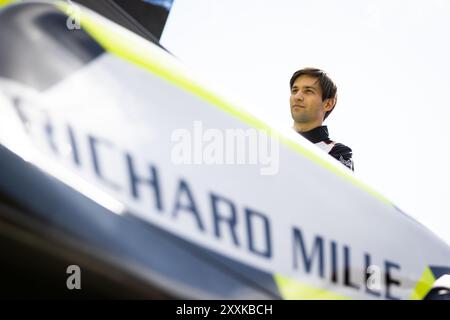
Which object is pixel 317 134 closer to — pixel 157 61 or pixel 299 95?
pixel 299 95

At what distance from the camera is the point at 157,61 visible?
702 mm

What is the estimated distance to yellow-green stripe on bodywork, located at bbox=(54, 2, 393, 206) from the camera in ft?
2.19

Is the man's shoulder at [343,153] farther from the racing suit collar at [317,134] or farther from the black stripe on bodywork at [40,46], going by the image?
the black stripe on bodywork at [40,46]

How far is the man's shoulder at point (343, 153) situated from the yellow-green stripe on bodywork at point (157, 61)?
0.11 m

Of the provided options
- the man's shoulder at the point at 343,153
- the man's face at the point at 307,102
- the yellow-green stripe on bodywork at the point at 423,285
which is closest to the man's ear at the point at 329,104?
the man's face at the point at 307,102

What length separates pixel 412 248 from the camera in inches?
30.1

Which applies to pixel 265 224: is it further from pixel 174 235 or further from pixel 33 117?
pixel 33 117

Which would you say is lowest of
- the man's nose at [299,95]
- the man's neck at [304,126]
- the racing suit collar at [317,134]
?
the racing suit collar at [317,134]

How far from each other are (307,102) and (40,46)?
1.87 feet

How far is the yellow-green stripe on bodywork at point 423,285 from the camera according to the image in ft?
2.43

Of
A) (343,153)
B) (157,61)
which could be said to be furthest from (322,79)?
(157,61)

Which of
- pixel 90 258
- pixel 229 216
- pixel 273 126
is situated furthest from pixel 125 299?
pixel 273 126
